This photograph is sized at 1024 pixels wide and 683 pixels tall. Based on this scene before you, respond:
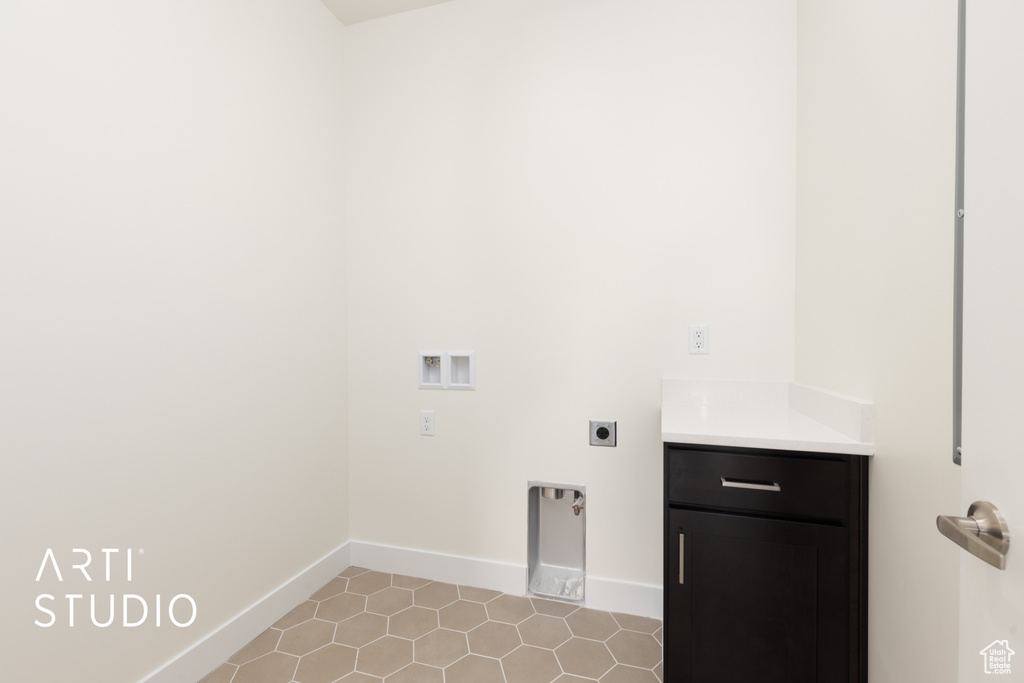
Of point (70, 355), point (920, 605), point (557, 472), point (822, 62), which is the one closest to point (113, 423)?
point (70, 355)

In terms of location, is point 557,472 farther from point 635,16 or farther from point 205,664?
point 635,16

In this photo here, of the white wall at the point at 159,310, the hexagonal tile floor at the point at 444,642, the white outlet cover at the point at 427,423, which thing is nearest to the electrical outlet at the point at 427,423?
the white outlet cover at the point at 427,423

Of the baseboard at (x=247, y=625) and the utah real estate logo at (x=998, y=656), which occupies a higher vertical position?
the utah real estate logo at (x=998, y=656)

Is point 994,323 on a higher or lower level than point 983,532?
higher

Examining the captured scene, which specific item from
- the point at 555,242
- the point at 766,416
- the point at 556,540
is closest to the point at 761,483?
the point at 766,416

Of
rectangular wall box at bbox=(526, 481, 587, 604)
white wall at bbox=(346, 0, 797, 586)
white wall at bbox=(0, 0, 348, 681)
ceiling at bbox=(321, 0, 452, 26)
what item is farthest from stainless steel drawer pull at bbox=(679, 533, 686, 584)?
ceiling at bbox=(321, 0, 452, 26)

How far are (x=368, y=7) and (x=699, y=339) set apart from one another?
2.11 m

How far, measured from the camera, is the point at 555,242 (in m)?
2.06

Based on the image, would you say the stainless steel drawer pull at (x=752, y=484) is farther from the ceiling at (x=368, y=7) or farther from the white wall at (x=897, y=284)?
the ceiling at (x=368, y=7)

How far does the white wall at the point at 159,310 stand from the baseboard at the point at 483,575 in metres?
0.29

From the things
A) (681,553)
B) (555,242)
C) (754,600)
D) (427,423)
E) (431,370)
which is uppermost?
(555,242)

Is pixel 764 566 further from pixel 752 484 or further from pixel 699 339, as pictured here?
pixel 699 339

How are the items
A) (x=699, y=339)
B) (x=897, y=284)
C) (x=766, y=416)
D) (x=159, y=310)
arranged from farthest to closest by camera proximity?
(x=699, y=339) < (x=766, y=416) < (x=159, y=310) < (x=897, y=284)

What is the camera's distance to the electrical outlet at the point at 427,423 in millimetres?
2264
